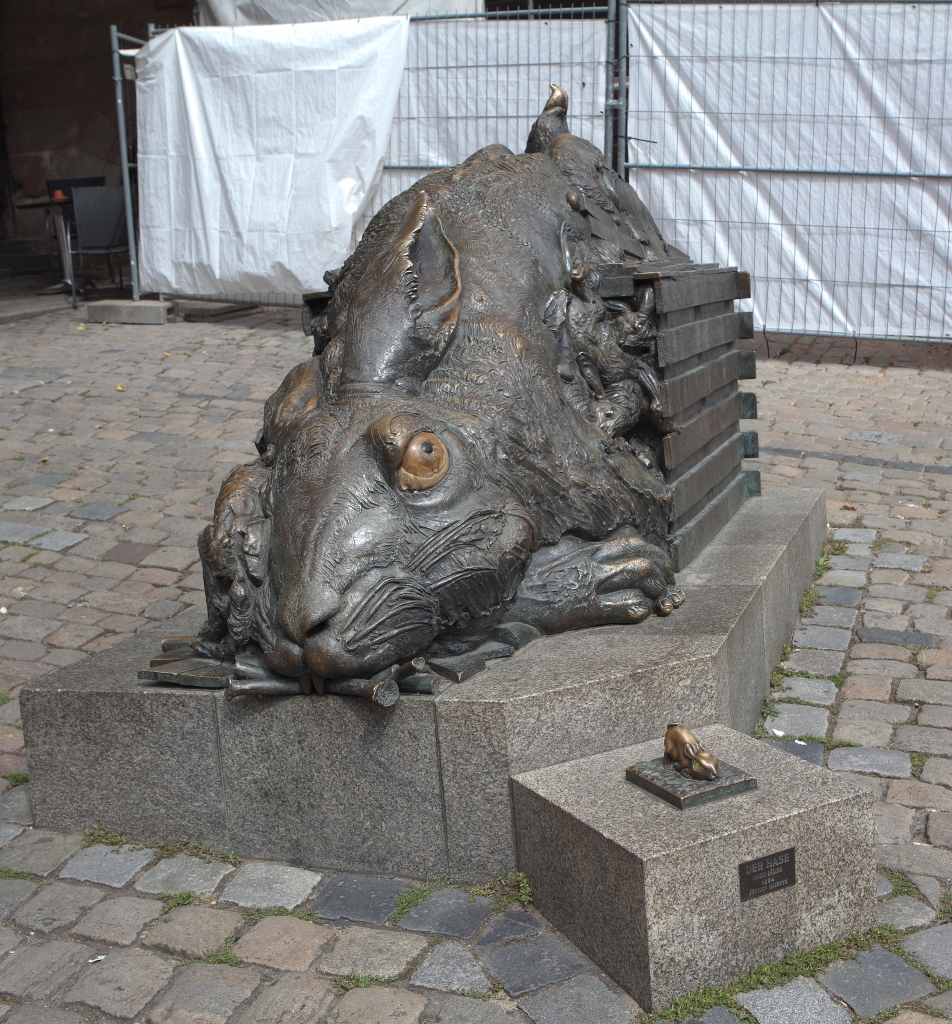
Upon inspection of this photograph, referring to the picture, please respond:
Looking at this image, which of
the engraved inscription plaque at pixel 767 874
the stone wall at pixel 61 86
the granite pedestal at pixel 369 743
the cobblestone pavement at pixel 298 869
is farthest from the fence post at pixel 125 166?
the engraved inscription plaque at pixel 767 874

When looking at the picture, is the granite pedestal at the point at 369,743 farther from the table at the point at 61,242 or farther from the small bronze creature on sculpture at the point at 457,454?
the table at the point at 61,242

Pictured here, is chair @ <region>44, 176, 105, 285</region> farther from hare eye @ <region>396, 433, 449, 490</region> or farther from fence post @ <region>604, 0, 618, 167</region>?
hare eye @ <region>396, 433, 449, 490</region>

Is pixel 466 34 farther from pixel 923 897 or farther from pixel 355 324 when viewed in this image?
pixel 923 897

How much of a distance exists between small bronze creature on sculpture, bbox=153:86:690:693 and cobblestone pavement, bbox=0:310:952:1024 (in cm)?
69

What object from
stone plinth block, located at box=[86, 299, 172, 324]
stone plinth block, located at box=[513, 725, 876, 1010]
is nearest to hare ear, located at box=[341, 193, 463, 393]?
stone plinth block, located at box=[513, 725, 876, 1010]

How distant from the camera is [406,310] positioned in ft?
12.8

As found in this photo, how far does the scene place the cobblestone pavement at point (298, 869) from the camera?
2.97m

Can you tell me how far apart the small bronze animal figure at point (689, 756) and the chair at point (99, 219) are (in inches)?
432

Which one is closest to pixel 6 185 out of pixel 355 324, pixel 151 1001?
pixel 355 324

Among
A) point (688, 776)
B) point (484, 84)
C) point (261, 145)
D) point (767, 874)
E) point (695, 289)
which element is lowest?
point (767, 874)

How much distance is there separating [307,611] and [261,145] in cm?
923

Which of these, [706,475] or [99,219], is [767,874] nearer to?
[706,475]

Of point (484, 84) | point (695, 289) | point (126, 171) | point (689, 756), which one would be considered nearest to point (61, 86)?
point (126, 171)

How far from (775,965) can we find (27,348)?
9647 millimetres
